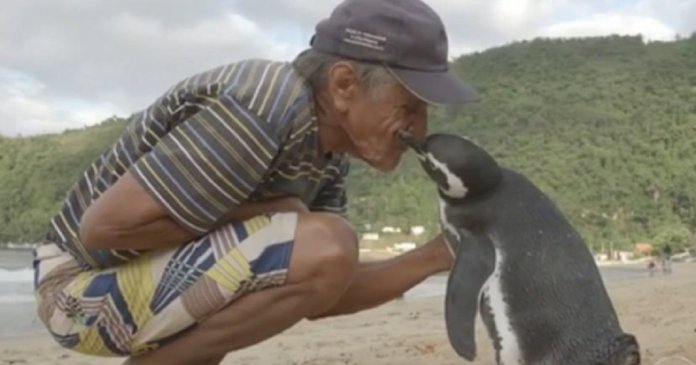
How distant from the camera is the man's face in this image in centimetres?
222

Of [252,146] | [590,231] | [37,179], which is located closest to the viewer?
[252,146]

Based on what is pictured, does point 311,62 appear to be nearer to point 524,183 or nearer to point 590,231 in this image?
point 524,183

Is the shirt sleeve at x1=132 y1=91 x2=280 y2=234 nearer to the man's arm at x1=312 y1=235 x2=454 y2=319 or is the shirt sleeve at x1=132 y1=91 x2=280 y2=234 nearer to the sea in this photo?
the man's arm at x1=312 y1=235 x2=454 y2=319

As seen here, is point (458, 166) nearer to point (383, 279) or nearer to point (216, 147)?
point (216, 147)

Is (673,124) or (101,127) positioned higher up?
(673,124)

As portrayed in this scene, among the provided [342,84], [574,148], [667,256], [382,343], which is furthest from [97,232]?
[574,148]

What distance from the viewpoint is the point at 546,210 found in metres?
2.17

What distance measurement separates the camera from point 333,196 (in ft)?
8.90

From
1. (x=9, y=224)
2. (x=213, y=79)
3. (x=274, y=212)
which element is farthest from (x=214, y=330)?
(x=9, y=224)

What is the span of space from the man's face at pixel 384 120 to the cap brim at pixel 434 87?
3cm

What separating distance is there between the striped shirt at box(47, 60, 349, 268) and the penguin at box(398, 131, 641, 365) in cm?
27

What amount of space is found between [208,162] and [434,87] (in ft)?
1.68

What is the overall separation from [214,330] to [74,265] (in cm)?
42

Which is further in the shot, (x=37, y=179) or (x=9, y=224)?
(x=37, y=179)
